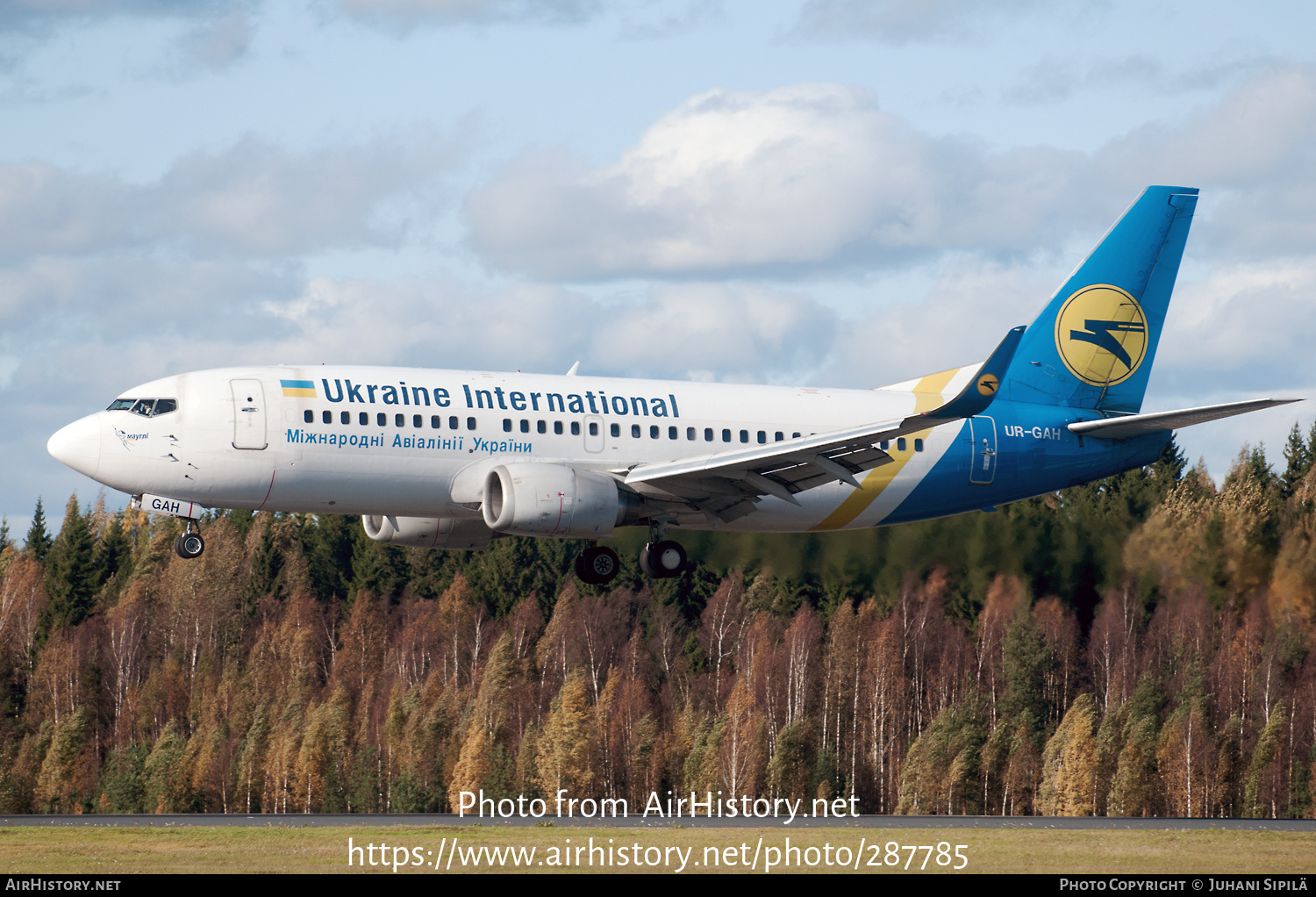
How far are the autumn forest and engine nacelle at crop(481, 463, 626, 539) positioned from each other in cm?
491

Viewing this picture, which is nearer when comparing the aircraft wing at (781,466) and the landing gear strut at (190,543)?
the aircraft wing at (781,466)

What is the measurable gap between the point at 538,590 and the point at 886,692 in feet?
78.0

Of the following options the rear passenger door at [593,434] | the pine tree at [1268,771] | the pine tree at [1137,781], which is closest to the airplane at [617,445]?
the rear passenger door at [593,434]

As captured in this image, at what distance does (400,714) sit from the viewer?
91.2 metres

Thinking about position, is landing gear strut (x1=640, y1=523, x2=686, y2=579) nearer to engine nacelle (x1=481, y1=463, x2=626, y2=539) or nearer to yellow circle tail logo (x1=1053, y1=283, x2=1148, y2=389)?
engine nacelle (x1=481, y1=463, x2=626, y2=539)

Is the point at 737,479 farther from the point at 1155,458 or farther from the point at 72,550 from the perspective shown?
the point at 72,550

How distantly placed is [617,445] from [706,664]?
5096 cm

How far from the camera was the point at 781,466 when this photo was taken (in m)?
36.0

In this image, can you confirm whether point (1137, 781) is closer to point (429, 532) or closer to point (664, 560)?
point (664, 560)

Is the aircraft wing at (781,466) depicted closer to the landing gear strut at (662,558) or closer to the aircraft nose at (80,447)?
the landing gear strut at (662,558)

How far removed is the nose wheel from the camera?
3788cm

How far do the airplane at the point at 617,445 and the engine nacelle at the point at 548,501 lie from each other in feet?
0.14

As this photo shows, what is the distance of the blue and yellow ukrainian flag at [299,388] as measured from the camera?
1373 inches

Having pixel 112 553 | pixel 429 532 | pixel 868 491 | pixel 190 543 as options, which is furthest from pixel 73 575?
pixel 868 491
